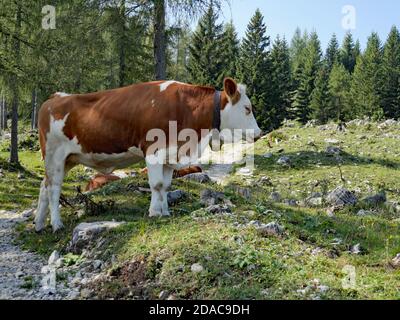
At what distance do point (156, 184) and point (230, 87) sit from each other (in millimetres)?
1944

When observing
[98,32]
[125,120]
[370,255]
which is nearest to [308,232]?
[370,255]

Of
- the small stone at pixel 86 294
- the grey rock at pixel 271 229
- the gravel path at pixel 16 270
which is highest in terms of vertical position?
the grey rock at pixel 271 229

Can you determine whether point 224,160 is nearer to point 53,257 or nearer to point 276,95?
point 53,257

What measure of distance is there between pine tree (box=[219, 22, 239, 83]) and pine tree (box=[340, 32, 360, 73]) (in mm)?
43444

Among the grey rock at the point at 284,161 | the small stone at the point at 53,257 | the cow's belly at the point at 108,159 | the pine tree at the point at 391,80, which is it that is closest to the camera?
the small stone at the point at 53,257

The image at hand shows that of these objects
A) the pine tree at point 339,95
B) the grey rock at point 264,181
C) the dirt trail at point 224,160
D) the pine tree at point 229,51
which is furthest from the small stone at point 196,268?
the pine tree at point 339,95

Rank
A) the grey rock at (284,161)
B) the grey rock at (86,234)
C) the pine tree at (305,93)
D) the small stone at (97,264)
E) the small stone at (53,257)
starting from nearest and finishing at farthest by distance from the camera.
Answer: the small stone at (97,264)
the small stone at (53,257)
the grey rock at (86,234)
the grey rock at (284,161)
the pine tree at (305,93)

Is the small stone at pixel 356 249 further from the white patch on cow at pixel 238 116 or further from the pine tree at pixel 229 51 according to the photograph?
the pine tree at pixel 229 51

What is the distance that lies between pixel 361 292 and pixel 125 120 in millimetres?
4601

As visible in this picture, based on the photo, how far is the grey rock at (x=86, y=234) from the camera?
708 centimetres

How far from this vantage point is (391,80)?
67.2 m

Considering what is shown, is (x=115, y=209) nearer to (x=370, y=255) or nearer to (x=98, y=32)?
(x=370, y=255)

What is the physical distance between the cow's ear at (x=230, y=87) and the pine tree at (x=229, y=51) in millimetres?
43912

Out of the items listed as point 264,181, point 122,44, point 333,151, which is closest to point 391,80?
point 122,44
